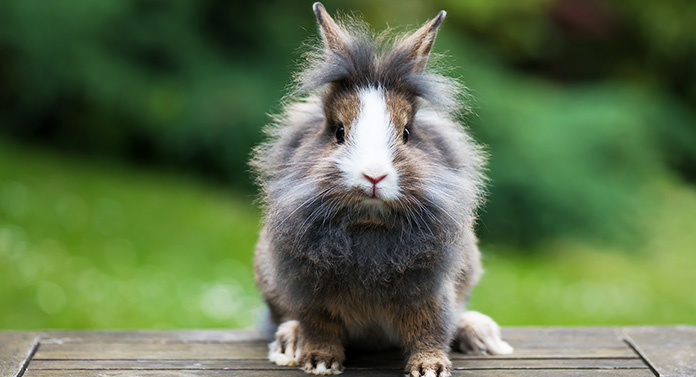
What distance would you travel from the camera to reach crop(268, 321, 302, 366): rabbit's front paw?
306 cm

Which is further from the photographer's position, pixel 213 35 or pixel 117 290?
pixel 213 35

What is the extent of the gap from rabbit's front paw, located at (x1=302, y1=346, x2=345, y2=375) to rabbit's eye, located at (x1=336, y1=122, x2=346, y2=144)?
2.60ft

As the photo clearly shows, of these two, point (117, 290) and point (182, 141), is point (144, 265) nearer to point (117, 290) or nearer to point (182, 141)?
point (117, 290)

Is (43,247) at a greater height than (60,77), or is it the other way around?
(60,77)

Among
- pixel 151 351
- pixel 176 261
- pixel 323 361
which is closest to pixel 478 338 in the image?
pixel 323 361

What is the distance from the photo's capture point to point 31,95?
806cm

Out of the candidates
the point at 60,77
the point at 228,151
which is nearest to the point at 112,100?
the point at 60,77

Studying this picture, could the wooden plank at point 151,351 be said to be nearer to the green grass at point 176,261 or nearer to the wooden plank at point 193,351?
the wooden plank at point 193,351

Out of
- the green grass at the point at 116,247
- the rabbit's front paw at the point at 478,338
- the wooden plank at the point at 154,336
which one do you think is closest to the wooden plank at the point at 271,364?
the rabbit's front paw at the point at 478,338

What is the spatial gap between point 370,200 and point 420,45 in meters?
0.64

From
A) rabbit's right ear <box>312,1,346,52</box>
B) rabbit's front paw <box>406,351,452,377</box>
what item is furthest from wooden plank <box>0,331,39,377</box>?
rabbit's right ear <box>312,1,346,52</box>

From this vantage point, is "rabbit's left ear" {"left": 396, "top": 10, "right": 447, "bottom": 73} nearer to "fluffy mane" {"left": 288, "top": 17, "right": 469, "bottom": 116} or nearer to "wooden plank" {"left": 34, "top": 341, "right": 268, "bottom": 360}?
"fluffy mane" {"left": 288, "top": 17, "right": 469, "bottom": 116}

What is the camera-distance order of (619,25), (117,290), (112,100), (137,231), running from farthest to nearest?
(619,25), (112,100), (137,231), (117,290)

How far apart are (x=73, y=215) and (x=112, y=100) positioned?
132 cm
